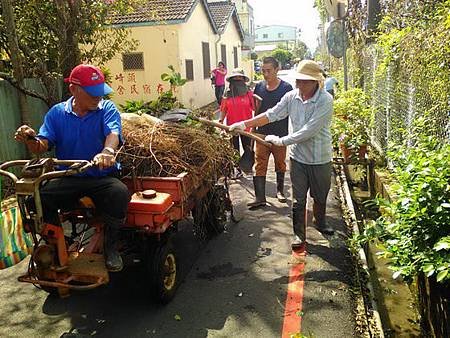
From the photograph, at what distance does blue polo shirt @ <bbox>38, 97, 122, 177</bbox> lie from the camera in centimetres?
380

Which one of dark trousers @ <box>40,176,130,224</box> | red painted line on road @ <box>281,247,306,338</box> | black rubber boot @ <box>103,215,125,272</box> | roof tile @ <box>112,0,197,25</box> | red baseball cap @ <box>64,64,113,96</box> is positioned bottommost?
red painted line on road @ <box>281,247,306,338</box>

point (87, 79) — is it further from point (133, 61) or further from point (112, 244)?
point (133, 61)

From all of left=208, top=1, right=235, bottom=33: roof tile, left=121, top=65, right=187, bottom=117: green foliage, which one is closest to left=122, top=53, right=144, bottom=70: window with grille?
left=208, top=1, right=235, bottom=33: roof tile

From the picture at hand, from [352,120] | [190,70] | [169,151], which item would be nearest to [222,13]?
[190,70]

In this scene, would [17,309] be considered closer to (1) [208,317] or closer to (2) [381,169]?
(1) [208,317]

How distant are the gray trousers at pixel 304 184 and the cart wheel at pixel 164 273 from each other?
1.54m

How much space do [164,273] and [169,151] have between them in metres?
1.15

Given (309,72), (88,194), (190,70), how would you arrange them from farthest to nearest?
(190,70) < (309,72) < (88,194)

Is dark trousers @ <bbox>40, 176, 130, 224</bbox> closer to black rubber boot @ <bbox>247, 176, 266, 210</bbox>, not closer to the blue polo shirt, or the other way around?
the blue polo shirt

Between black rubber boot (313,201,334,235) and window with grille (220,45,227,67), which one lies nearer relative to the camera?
black rubber boot (313,201,334,235)

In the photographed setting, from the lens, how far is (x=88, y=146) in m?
3.82

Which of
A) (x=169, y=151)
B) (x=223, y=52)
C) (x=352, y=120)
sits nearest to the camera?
(x=169, y=151)

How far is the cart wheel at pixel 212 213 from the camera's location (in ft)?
16.3

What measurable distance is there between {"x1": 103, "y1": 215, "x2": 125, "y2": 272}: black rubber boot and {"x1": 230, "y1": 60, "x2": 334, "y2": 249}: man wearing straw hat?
2.10 metres
